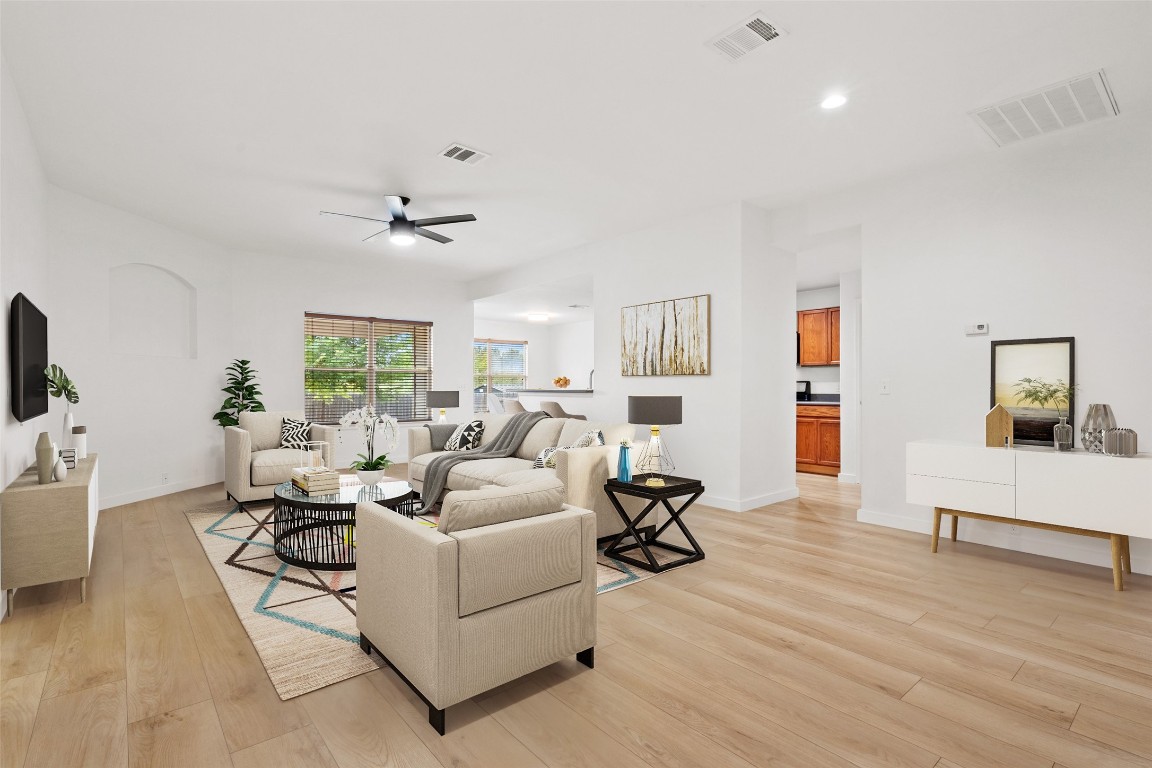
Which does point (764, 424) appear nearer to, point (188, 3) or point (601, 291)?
point (601, 291)

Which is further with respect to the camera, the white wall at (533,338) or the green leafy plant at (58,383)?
the white wall at (533,338)

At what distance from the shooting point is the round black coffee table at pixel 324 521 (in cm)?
363

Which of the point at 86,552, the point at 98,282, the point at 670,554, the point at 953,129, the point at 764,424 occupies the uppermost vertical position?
the point at 953,129

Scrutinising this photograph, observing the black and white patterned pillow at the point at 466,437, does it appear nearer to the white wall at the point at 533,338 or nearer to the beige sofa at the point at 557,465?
the beige sofa at the point at 557,465

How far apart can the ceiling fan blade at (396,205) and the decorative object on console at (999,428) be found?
4.65 m

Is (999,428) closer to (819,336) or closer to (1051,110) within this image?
(1051,110)

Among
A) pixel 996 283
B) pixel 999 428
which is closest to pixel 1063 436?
pixel 999 428

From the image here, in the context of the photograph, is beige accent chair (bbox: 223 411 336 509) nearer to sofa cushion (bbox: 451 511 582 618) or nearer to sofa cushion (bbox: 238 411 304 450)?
sofa cushion (bbox: 238 411 304 450)

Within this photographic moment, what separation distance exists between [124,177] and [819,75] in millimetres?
5187

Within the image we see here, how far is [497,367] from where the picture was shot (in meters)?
12.8

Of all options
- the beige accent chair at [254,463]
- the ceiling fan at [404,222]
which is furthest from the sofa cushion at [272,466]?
the ceiling fan at [404,222]

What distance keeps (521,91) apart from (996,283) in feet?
11.8

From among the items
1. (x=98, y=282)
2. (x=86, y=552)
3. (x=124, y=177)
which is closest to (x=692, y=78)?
(x=86, y=552)

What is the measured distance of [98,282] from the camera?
533cm
